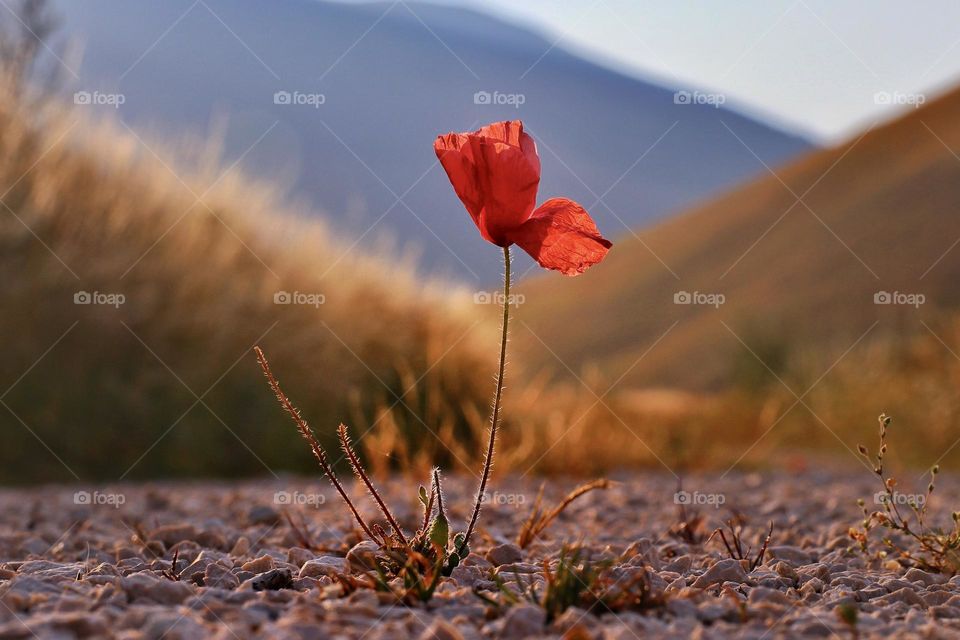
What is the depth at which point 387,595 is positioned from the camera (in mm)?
1804

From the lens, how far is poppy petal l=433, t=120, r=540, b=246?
193 centimetres

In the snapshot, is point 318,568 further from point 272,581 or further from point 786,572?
point 786,572

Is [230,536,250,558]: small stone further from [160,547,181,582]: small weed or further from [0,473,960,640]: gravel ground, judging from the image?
[160,547,181,582]: small weed

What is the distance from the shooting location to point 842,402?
867 cm

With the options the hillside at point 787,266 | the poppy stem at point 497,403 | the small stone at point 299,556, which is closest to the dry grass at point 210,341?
the small stone at point 299,556

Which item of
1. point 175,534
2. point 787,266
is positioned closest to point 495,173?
point 175,534

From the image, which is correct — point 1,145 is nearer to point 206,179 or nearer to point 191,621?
point 206,179

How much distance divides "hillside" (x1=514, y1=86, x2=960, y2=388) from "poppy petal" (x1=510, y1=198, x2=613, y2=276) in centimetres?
1746

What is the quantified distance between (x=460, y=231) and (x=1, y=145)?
2715 inches

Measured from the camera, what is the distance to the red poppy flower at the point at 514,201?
76.4 inches

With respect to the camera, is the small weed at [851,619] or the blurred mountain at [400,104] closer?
the small weed at [851,619]

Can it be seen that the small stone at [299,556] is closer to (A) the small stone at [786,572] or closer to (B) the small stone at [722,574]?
(B) the small stone at [722,574]

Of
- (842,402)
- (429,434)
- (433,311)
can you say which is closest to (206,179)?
(433,311)

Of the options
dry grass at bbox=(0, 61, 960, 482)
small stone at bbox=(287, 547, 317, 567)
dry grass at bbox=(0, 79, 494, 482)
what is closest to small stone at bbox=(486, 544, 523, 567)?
small stone at bbox=(287, 547, 317, 567)
